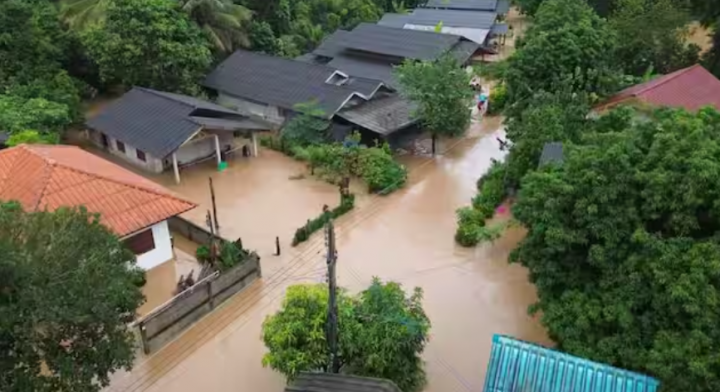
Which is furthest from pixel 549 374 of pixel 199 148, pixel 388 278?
pixel 199 148

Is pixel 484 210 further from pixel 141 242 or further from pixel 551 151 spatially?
pixel 141 242

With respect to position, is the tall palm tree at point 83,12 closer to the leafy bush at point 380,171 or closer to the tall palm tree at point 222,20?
the tall palm tree at point 222,20

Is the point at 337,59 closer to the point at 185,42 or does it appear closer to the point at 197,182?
the point at 185,42

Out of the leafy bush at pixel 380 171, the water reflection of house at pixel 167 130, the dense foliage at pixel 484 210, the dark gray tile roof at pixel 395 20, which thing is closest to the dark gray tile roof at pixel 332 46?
the dark gray tile roof at pixel 395 20

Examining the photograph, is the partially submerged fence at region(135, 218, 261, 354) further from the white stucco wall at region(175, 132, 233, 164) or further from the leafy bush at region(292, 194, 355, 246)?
the white stucco wall at region(175, 132, 233, 164)

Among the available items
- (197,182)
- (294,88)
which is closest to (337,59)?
(294,88)
